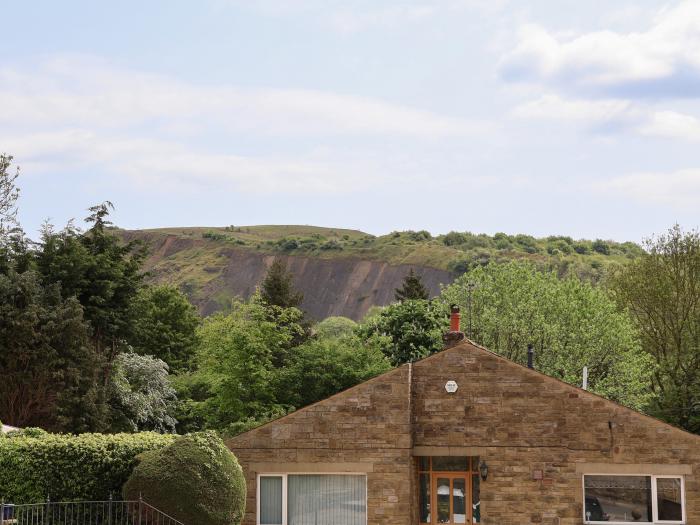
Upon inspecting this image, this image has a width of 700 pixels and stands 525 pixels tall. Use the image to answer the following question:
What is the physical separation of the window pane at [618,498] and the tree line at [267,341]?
60.9 feet

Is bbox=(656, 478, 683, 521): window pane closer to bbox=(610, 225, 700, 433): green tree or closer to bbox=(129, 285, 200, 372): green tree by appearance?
bbox=(610, 225, 700, 433): green tree

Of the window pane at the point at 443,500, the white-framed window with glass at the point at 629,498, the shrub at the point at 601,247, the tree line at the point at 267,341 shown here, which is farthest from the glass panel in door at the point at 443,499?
the shrub at the point at 601,247

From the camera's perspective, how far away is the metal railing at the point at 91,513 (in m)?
25.3

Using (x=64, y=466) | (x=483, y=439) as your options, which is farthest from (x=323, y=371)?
(x=64, y=466)

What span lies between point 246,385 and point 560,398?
2250cm

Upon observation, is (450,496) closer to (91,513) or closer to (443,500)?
(443,500)

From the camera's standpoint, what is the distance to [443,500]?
31719 mm

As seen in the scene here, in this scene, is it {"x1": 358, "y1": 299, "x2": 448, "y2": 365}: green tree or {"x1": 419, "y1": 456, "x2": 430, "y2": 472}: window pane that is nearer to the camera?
{"x1": 419, "y1": 456, "x2": 430, "y2": 472}: window pane

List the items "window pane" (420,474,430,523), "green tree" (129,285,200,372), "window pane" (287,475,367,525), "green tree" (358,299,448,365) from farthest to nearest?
"green tree" (129,285,200,372), "green tree" (358,299,448,365), "window pane" (420,474,430,523), "window pane" (287,475,367,525)

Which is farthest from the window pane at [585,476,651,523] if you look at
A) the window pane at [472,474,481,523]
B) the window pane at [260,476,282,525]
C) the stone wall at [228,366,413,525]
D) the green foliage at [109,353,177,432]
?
the green foliage at [109,353,177,432]

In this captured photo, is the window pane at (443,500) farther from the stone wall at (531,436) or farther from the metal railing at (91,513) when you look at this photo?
the metal railing at (91,513)

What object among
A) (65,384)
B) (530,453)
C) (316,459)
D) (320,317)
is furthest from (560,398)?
(320,317)

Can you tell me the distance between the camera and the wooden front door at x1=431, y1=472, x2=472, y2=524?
31.6 metres

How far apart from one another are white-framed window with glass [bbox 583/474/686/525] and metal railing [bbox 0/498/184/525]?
12.4m
